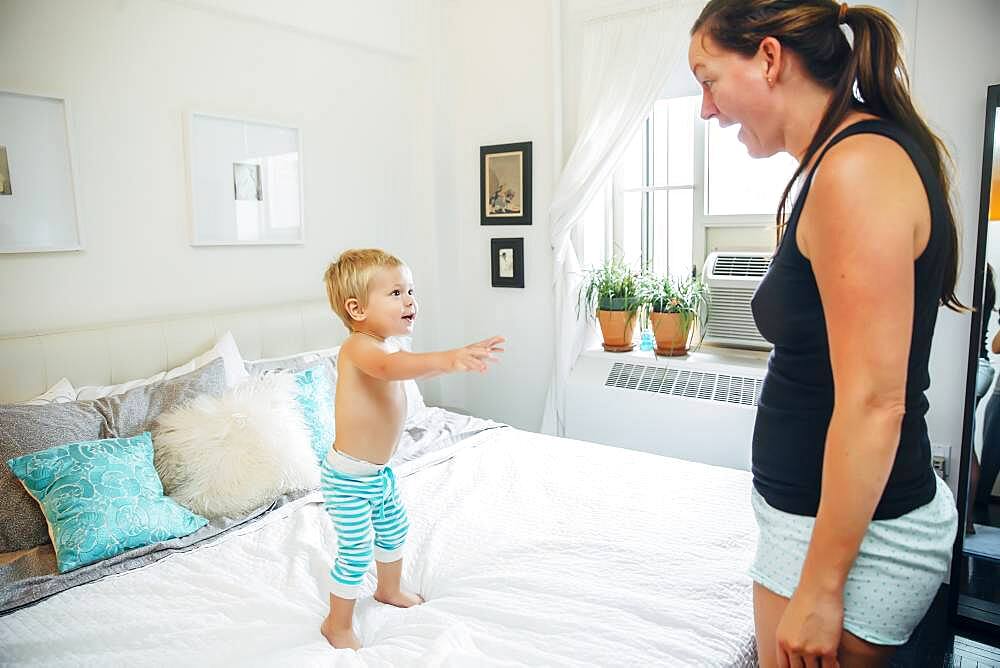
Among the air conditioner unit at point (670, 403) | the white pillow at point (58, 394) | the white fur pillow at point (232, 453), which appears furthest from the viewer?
the air conditioner unit at point (670, 403)

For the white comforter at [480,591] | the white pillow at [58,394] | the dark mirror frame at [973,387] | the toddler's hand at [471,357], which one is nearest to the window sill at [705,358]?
the dark mirror frame at [973,387]

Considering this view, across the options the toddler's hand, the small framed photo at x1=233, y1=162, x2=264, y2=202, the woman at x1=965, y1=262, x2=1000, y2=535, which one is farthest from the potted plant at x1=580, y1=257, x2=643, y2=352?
the toddler's hand

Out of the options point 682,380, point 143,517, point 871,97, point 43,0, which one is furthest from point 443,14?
point 871,97

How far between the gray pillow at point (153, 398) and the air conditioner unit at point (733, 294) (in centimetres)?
Answer: 206

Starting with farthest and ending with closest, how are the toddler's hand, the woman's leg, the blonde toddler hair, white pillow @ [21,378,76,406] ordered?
the woman's leg, white pillow @ [21,378,76,406], the blonde toddler hair, the toddler's hand

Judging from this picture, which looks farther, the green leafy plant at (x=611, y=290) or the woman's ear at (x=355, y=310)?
the green leafy plant at (x=611, y=290)

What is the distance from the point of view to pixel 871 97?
0.94 meters

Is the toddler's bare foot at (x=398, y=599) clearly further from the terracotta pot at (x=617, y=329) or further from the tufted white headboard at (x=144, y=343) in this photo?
the terracotta pot at (x=617, y=329)

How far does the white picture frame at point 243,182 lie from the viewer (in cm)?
281

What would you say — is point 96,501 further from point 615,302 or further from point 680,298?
point 680,298

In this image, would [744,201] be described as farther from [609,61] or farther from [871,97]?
[871,97]

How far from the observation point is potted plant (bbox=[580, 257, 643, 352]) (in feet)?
10.9

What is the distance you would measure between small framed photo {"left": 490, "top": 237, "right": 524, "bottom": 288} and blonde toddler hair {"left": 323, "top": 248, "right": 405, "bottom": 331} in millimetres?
1938

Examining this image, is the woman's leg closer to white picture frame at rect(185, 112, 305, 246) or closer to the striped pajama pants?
the striped pajama pants
